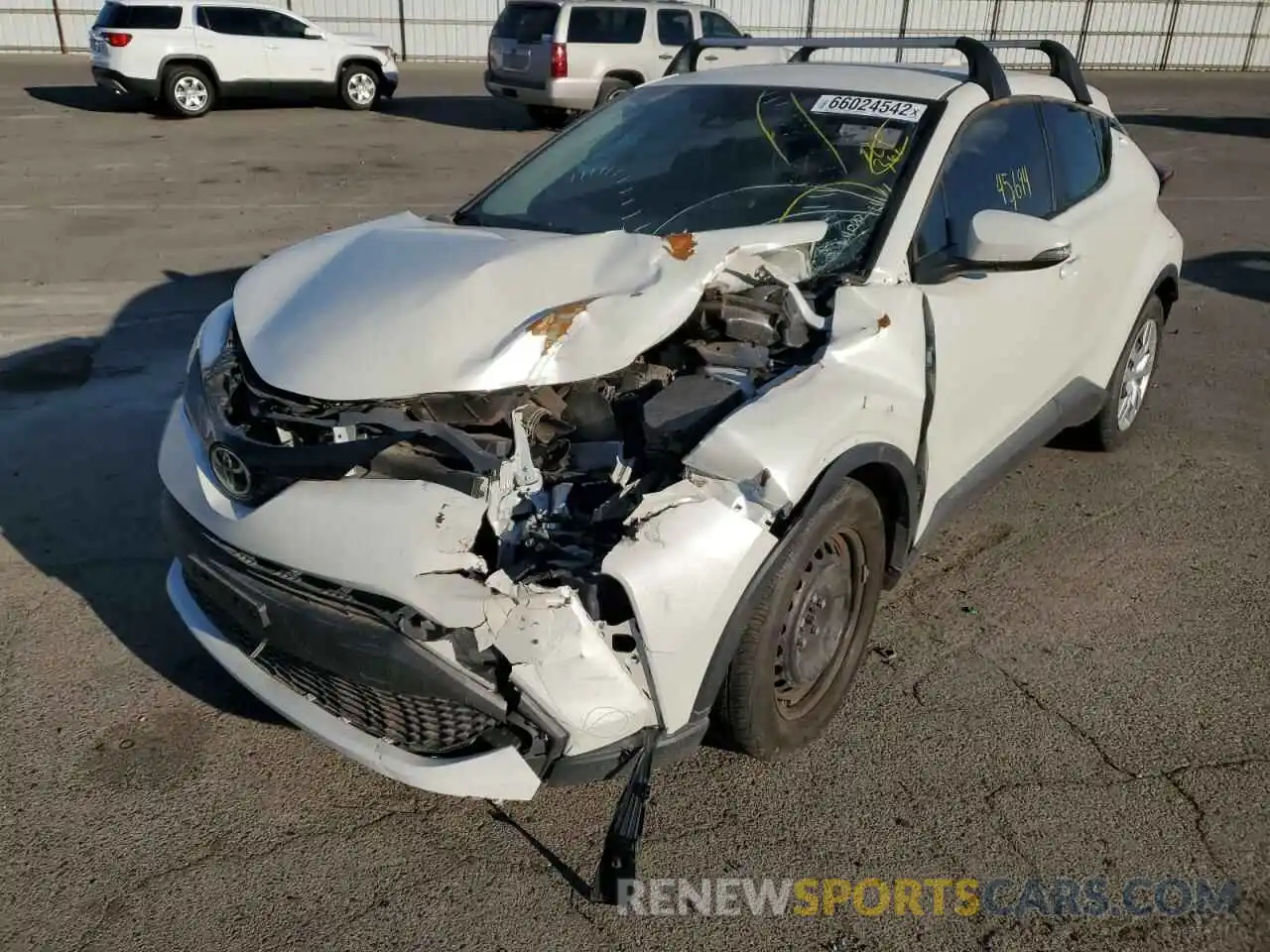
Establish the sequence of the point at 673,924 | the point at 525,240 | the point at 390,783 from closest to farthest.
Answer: the point at 673,924 → the point at 390,783 → the point at 525,240

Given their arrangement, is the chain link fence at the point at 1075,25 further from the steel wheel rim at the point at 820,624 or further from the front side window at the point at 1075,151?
the steel wheel rim at the point at 820,624

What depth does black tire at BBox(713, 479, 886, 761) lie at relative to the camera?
2.76 metres

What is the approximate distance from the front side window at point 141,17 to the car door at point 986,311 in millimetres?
15828

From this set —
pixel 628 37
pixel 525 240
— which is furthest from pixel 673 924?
pixel 628 37

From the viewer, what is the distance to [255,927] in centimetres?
261

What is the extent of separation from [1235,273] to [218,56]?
584 inches

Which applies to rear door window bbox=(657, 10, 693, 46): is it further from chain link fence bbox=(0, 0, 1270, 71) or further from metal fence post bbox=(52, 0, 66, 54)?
metal fence post bbox=(52, 0, 66, 54)

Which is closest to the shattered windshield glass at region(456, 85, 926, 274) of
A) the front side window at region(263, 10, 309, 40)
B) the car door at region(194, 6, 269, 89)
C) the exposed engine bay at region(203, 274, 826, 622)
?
the exposed engine bay at region(203, 274, 826, 622)

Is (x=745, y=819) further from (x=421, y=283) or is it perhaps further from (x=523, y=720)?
(x=421, y=283)

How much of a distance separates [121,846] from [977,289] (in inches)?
120

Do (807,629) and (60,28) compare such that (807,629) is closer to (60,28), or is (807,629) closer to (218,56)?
(218,56)

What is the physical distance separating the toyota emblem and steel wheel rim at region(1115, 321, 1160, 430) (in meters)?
3.95

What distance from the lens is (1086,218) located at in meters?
4.37

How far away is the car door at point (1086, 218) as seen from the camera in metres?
4.29
